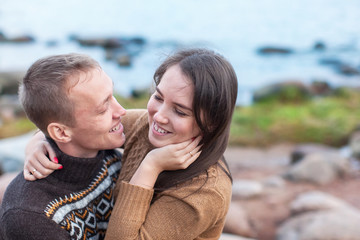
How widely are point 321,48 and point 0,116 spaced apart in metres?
8.16

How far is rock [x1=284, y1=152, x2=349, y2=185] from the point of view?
4938mm

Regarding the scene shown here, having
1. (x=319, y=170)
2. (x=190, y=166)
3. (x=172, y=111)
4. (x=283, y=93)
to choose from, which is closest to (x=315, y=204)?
(x=319, y=170)

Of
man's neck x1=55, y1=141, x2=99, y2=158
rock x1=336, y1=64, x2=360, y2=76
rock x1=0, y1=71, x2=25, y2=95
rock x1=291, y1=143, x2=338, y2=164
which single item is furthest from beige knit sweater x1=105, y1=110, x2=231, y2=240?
rock x1=336, y1=64, x2=360, y2=76

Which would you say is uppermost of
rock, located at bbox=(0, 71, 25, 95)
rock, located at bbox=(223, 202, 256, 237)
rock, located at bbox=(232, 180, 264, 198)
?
rock, located at bbox=(223, 202, 256, 237)

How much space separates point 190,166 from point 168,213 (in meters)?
0.21

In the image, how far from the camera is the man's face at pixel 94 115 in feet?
5.74

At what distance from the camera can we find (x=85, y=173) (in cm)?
184

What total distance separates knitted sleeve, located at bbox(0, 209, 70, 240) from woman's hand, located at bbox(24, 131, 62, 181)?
18 cm

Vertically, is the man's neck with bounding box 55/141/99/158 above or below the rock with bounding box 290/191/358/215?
above

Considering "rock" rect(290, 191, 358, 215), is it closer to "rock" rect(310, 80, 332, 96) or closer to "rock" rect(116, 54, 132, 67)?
"rock" rect(310, 80, 332, 96)

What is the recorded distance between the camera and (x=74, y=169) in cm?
181

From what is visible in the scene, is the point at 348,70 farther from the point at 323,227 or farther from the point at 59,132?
the point at 59,132

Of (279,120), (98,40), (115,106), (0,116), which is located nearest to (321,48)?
(279,120)

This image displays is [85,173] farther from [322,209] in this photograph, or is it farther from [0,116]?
[0,116]
